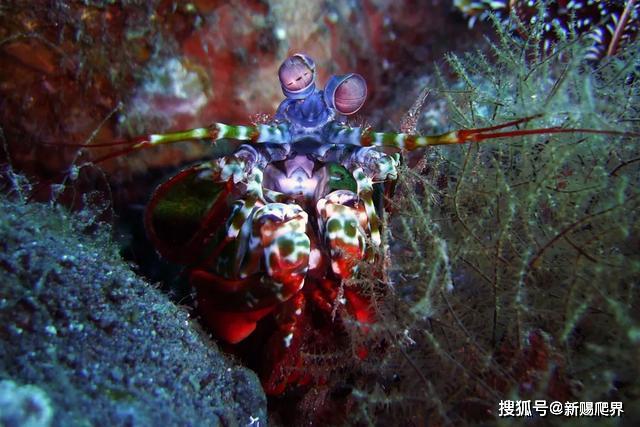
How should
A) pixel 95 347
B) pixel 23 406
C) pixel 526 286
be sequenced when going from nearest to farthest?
pixel 23 406 → pixel 95 347 → pixel 526 286

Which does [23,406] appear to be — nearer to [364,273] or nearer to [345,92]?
[364,273]

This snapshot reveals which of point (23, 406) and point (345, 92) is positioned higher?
point (345, 92)

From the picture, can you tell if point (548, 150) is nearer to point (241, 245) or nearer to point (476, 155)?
point (476, 155)

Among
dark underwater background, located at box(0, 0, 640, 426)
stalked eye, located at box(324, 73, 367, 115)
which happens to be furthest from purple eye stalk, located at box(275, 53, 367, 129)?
dark underwater background, located at box(0, 0, 640, 426)

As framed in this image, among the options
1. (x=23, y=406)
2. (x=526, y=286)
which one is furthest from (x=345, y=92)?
(x=23, y=406)

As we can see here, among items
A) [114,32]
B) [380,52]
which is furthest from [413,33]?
[114,32]

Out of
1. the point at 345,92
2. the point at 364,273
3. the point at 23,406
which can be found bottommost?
the point at 23,406
